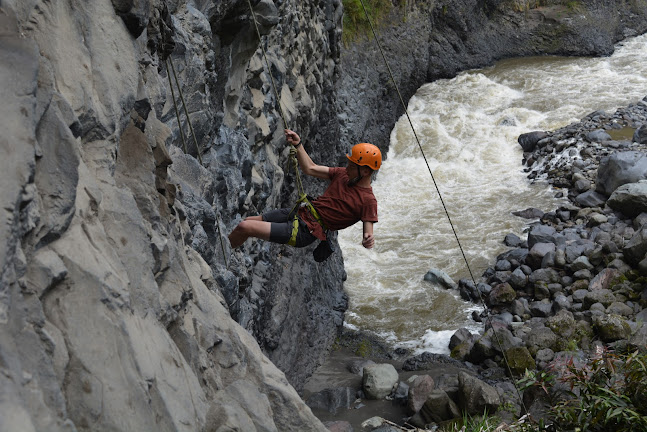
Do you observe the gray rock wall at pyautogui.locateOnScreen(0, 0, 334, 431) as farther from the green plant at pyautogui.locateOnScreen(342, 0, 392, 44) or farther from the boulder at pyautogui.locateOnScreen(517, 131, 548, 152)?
the boulder at pyautogui.locateOnScreen(517, 131, 548, 152)

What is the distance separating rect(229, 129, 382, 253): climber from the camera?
5.30 meters

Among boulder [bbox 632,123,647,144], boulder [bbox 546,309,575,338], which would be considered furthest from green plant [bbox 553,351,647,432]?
boulder [bbox 632,123,647,144]

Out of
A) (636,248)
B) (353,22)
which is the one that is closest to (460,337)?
(636,248)

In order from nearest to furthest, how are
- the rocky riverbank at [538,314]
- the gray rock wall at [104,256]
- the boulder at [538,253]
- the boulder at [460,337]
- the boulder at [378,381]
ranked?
the gray rock wall at [104,256] → the rocky riverbank at [538,314] → the boulder at [378,381] → the boulder at [460,337] → the boulder at [538,253]

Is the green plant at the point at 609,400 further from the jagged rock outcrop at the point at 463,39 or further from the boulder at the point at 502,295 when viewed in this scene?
the jagged rock outcrop at the point at 463,39

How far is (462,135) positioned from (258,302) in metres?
11.4

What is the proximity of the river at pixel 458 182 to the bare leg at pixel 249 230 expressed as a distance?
4.26 m

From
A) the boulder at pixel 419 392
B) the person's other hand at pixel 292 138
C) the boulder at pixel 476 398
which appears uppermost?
the person's other hand at pixel 292 138

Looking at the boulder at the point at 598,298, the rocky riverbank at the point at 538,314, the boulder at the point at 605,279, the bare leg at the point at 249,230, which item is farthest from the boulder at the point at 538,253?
the bare leg at the point at 249,230

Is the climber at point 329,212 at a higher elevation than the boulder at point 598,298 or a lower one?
higher

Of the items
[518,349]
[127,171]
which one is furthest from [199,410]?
[518,349]

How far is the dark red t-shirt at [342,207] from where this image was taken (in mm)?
5441

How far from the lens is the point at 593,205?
39.3ft

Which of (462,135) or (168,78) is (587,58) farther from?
A: (168,78)
